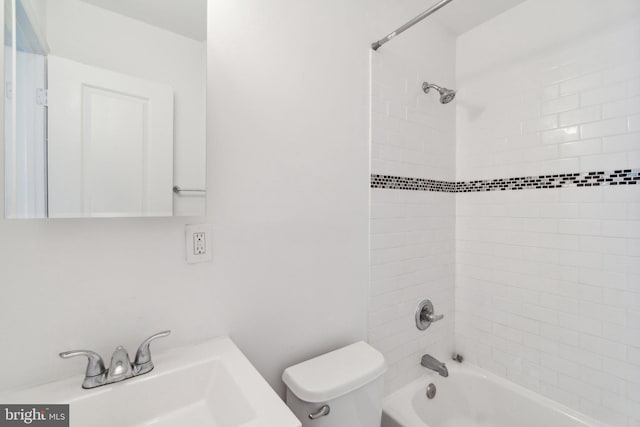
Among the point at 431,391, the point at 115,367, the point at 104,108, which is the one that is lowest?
the point at 431,391

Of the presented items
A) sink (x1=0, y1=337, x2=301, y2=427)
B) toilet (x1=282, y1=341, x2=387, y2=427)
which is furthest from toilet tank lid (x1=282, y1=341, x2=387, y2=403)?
sink (x1=0, y1=337, x2=301, y2=427)

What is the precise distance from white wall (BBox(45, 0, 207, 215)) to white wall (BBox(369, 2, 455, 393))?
0.87 m

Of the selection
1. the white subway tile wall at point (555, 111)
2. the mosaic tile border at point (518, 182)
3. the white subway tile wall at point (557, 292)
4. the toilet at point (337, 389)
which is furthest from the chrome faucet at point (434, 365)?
the white subway tile wall at point (555, 111)

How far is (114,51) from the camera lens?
804 millimetres

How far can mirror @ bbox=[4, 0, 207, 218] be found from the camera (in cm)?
71

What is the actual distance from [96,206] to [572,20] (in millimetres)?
2308

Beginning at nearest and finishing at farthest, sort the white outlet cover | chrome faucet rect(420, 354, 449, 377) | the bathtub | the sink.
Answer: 1. the sink
2. the white outlet cover
3. the bathtub
4. chrome faucet rect(420, 354, 449, 377)

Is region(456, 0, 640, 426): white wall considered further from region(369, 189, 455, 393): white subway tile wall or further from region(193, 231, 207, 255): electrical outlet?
region(193, 231, 207, 255): electrical outlet

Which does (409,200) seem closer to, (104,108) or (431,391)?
(431,391)

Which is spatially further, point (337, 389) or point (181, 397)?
point (337, 389)

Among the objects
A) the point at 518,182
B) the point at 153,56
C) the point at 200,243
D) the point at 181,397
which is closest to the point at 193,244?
the point at 200,243

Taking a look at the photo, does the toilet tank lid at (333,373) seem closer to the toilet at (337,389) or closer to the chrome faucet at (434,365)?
the toilet at (337,389)

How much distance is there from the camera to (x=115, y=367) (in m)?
0.76

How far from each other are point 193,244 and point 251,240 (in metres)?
0.21
